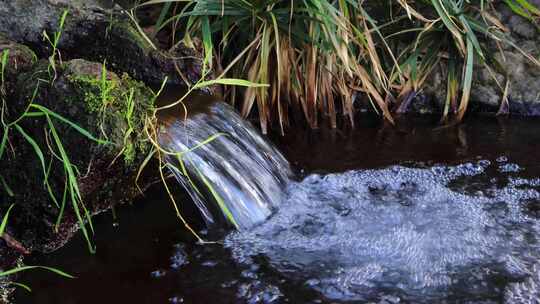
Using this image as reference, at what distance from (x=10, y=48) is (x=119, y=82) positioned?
54 centimetres

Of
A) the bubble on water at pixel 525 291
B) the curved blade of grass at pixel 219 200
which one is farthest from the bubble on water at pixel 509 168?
the curved blade of grass at pixel 219 200

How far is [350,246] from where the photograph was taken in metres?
2.52

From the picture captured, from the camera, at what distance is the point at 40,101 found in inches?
96.7

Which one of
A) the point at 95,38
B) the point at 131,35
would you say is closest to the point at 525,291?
the point at 131,35

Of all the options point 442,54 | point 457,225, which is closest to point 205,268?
point 457,225

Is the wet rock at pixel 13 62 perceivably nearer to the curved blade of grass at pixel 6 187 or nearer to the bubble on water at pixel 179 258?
the curved blade of grass at pixel 6 187

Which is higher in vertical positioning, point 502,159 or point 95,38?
point 95,38

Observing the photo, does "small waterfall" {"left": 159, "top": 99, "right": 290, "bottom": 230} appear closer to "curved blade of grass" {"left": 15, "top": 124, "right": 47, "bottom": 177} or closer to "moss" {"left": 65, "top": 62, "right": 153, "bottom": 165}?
"moss" {"left": 65, "top": 62, "right": 153, "bottom": 165}

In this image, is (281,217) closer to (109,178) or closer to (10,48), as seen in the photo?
(109,178)

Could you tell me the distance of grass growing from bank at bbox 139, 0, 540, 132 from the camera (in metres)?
3.54

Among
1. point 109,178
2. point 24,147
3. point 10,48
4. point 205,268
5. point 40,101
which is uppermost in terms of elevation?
point 10,48

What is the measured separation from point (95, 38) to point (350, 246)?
1.87 meters

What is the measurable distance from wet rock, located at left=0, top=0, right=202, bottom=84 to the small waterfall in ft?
1.34

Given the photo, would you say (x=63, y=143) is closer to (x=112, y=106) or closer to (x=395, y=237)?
(x=112, y=106)
